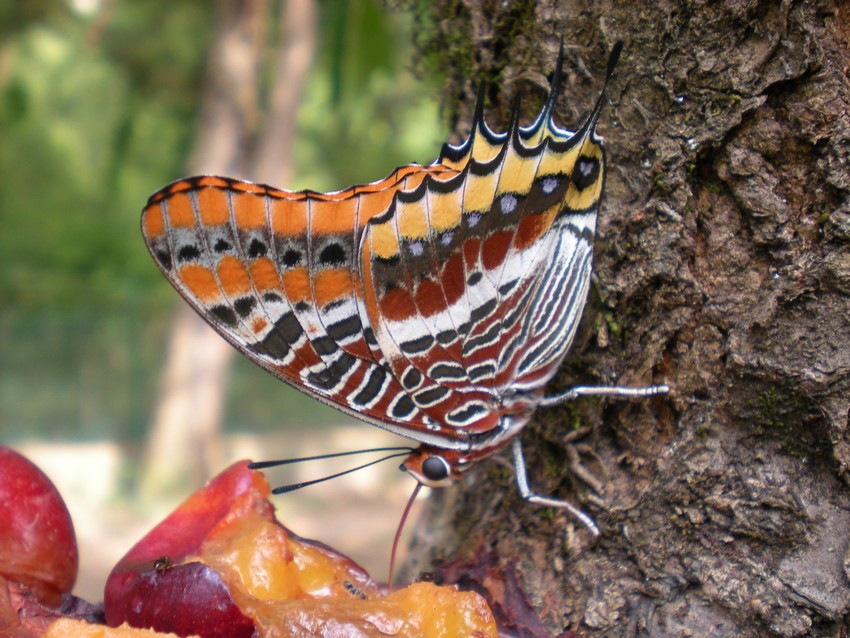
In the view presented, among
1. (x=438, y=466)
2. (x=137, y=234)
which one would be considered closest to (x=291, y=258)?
(x=438, y=466)

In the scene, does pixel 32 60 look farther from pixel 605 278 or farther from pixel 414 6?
pixel 605 278

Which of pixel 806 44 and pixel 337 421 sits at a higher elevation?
pixel 806 44

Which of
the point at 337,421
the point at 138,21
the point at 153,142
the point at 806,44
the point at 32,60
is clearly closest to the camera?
the point at 806,44

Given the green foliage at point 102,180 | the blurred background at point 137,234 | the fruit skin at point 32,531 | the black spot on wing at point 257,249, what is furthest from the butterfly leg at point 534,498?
the green foliage at point 102,180

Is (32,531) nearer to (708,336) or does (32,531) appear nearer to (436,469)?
(436,469)

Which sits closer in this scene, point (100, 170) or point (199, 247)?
point (199, 247)

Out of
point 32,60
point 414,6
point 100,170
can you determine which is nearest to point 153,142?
point 100,170
